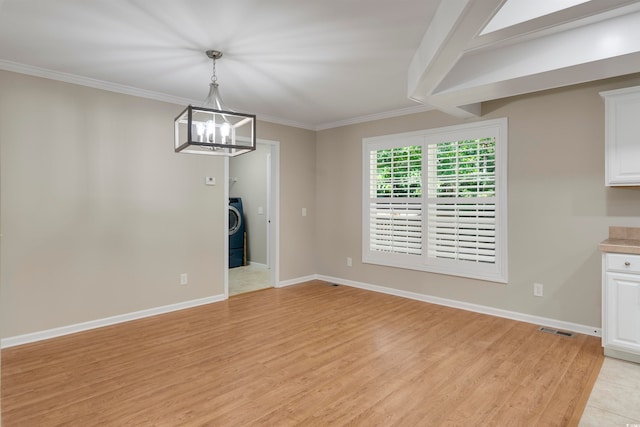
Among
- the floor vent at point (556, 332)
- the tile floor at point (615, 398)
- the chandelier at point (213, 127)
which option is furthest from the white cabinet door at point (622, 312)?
the chandelier at point (213, 127)

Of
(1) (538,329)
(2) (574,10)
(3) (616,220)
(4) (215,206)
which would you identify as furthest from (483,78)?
(4) (215,206)

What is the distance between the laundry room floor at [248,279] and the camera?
5520mm

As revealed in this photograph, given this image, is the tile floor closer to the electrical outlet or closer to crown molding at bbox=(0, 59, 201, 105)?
the electrical outlet

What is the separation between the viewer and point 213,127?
8.84 ft

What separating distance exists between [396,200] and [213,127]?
302 centimetres

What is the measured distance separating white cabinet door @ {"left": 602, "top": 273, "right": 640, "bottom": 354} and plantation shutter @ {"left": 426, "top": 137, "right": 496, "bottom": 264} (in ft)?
4.10

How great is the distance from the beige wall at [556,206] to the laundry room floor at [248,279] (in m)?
2.69

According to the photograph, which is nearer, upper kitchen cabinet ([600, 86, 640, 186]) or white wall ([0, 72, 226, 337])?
upper kitchen cabinet ([600, 86, 640, 186])

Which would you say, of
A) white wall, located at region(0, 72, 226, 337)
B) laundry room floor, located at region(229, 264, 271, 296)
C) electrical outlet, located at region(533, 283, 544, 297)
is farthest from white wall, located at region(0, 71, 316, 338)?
electrical outlet, located at region(533, 283, 544, 297)

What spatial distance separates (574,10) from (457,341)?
105 inches

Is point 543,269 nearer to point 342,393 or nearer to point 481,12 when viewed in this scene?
point 342,393

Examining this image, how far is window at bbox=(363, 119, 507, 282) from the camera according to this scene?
4125 mm

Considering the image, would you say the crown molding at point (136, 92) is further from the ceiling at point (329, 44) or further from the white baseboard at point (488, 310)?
the white baseboard at point (488, 310)

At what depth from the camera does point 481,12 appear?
182 centimetres
